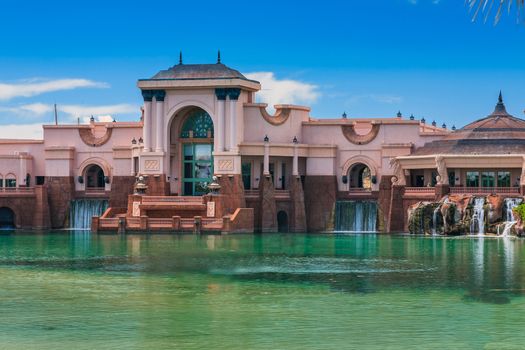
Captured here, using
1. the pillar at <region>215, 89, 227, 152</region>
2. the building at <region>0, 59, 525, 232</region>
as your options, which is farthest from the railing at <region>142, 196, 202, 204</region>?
the pillar at <region>215, 89, 227, 152</region>

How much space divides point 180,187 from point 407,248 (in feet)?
95.8

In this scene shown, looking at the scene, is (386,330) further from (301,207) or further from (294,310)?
(301,207)

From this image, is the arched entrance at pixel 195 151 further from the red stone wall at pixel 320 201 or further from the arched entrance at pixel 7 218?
the arched entrance at pixel 7 218

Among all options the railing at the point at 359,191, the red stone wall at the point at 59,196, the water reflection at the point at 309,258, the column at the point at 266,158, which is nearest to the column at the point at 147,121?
the red stone wall at the point at 59,196

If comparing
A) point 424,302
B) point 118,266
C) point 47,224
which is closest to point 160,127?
point 47,224

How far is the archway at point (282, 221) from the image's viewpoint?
8469 cm

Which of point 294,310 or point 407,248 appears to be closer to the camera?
point 294,310

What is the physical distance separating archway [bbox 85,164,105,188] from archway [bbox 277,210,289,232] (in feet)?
54.5

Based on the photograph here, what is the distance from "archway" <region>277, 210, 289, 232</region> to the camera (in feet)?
278

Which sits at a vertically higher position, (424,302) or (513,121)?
(513,121)

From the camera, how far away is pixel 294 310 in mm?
34438

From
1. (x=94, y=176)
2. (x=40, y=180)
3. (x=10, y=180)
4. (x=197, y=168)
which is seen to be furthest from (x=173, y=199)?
(x=10, y=180)

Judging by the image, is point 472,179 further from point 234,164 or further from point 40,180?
point 40,180

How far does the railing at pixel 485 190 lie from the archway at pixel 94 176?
99.8ft
